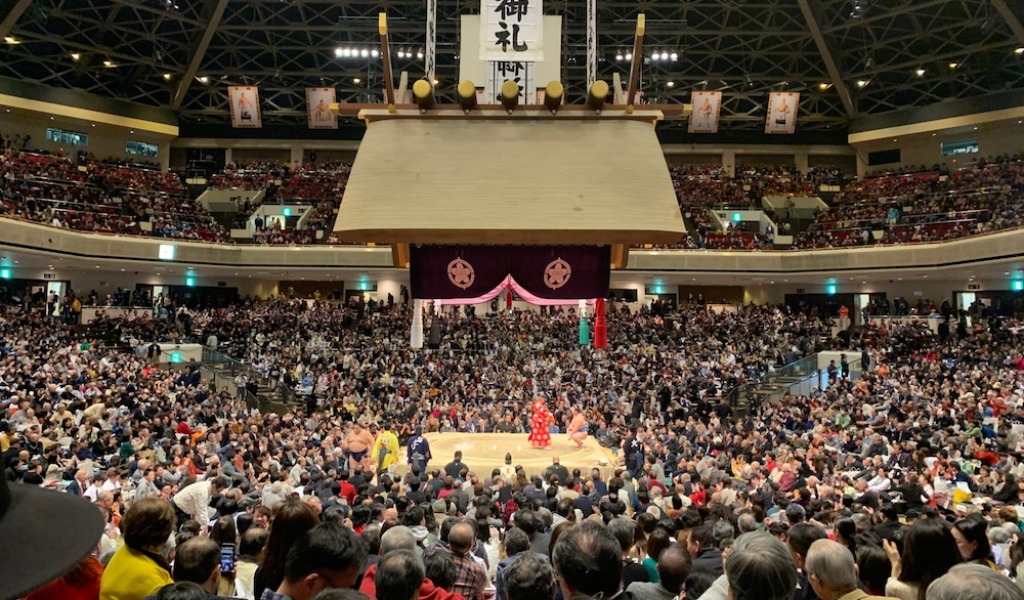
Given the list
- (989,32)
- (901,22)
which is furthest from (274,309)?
(989,32)

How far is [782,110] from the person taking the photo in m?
22.2

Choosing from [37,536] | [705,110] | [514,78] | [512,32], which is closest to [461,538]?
[37,536]

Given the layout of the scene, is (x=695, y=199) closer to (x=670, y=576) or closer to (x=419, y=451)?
(x=419, y=451)

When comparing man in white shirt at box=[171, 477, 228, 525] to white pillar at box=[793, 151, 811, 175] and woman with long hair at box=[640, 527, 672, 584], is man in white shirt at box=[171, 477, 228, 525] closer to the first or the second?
woman with long hair at box=[640, 527, 672, 584]

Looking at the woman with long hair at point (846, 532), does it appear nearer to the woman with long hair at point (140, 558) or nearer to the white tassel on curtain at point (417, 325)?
the woman with long hair at point (140, 558)

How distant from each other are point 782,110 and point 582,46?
6617 mm

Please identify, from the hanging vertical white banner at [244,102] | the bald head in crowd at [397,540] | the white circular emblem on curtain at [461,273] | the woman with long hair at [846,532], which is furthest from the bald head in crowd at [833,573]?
the hanging vertical white banner at [244,102]

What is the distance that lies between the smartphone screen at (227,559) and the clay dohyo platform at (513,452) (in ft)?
22.8

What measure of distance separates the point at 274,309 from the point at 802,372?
A: 50.9ft

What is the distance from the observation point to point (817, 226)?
25047mm

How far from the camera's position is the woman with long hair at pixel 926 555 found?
2492 millimetres

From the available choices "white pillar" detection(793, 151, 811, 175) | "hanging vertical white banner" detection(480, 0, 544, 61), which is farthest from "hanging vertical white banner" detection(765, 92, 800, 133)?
"hanging vertical white banner" detection(480, 0, 544, 61)

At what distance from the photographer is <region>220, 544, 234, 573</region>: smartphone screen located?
289 centimetres

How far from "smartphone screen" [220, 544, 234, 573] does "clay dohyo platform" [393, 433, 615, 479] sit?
22.8ft
